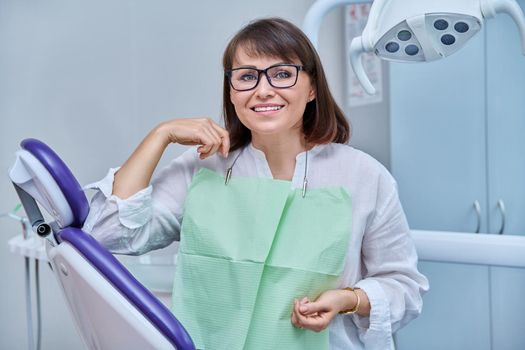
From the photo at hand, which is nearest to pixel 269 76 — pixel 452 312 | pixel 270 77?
pixel 270 77

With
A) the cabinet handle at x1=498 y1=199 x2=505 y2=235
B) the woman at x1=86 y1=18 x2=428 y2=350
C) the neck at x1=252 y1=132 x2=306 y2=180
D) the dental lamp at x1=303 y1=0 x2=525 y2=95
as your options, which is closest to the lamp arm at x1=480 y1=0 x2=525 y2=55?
the dental lamp at x1=303 y1=0 x2=525 y2=95

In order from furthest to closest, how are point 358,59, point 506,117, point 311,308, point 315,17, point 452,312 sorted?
point 452,312, point 506,117, point 315,17, point 358,59, point 311,308

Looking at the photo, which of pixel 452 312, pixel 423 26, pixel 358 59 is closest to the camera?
pixel 423 26

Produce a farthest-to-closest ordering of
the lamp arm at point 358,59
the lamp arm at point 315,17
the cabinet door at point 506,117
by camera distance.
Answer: the cabinet door at point 506,117 → the lamp arm at point 315,17 → the lamp arm at point 358,59

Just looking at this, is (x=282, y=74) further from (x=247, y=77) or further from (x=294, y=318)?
(x=294, y=318)

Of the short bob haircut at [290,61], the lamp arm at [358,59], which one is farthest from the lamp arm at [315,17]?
the short bob haircut at [290,61]

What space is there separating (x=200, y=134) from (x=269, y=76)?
0.59 ft

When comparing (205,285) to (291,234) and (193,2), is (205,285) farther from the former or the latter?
(193,2)

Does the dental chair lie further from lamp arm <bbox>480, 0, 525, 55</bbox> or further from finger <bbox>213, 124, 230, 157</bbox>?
lamp arm <bbox>480, 0, 525, 55</bbox>

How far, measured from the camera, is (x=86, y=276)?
1.07m

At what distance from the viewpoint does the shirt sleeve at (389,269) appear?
142 centimetres

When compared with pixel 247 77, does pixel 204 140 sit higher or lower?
lower

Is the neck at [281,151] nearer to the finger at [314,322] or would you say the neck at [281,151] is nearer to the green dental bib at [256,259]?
the green dental bib at [256,259]

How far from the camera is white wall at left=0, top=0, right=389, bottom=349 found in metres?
2.36
